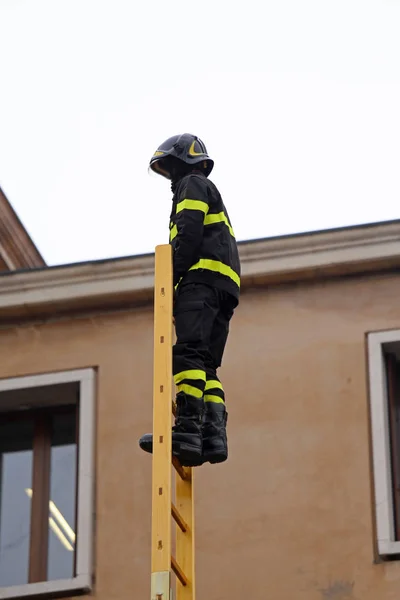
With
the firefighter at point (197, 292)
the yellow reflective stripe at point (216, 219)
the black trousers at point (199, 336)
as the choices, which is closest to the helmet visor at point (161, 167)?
the firefighter at point (197, 292)

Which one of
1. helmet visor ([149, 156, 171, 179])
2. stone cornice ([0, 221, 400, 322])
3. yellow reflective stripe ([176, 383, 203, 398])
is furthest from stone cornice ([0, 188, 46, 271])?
yellow reflective stripe ([176, 383, 203, 398])

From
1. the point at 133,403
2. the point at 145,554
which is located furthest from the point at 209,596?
the point at 133,403

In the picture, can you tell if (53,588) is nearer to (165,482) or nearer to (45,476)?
(45,476)

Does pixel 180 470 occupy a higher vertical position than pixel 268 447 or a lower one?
lower

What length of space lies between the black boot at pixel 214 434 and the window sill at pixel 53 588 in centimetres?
414

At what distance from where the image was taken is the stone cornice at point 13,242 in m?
17.9

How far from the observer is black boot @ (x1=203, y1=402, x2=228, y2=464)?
33.4 ft

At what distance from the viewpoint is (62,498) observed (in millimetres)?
15180

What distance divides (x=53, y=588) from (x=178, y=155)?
16.0 feet

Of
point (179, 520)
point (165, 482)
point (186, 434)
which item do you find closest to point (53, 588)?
point (179, 520)

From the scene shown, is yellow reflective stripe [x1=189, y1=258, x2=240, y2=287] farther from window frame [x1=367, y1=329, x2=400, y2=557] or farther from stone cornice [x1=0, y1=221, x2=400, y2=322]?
stone cornice [x1=0, y1=221, x2=400, y2=322]

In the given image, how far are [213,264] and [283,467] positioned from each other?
4189 mm

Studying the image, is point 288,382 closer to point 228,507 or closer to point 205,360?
point 228,507

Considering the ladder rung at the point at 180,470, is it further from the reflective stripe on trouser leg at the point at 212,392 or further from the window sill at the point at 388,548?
the window sill at the point at 388,548
